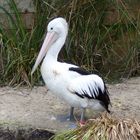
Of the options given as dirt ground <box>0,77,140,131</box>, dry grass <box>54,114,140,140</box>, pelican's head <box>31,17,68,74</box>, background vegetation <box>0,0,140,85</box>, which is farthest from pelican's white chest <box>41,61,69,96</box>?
background vegetation <box>0,0,140,85</box>

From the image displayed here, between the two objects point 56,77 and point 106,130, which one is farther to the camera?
point 56,77

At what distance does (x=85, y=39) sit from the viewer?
736 centimetres

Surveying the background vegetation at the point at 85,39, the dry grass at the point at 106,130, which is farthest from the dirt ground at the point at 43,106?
the dry grass at the point at 106,130

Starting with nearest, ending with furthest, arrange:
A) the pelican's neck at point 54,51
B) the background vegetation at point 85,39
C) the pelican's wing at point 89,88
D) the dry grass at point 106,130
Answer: the dry grass at point 106,130 < the pelican's wing at point 89,88 < the pelican's neck at point 54,51 < the background vegetation at point 85,39

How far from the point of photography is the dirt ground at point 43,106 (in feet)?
19.4

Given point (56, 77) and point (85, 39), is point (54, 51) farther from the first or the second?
point (85, 39)

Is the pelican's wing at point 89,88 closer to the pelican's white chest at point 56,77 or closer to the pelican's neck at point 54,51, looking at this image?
the pelican's white chest at point 56,77

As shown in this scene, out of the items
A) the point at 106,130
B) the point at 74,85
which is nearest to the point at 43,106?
the point at 74,85

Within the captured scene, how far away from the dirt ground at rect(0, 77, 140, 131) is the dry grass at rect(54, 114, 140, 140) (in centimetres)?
56

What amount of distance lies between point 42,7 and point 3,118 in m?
1.78

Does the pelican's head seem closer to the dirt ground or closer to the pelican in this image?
the pelican

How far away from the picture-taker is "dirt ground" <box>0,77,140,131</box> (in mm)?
5922

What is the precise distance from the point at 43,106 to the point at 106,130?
1414 mm

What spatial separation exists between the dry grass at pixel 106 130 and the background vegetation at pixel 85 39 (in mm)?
Answer: 1960
